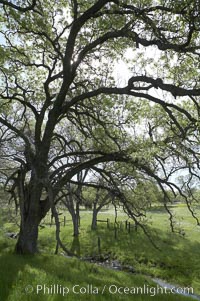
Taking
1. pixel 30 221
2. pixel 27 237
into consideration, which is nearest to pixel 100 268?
pixel 27 237

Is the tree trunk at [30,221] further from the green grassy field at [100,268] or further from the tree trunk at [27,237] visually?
the green grassy field at [100,268]

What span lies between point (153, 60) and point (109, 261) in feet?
61.3

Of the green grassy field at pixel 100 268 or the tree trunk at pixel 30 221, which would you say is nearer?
the green grassy field at pixel 100 268

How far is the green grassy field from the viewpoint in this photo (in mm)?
7714

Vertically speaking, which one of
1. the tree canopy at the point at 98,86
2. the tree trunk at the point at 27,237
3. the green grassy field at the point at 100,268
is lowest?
the green grassy field at the point at 100,268

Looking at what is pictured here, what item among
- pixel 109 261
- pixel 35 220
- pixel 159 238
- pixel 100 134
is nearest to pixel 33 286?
pixel 35 220

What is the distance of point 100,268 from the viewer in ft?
54.5

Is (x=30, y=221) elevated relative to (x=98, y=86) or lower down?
lower down

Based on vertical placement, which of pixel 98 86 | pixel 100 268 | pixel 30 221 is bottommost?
pixel 100 268

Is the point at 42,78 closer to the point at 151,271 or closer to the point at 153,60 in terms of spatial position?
the point at 153,60

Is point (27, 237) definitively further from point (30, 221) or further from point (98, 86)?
point (98, 86)

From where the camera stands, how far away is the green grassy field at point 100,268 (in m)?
7.71

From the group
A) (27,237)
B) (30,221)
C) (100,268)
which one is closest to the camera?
(30,221)

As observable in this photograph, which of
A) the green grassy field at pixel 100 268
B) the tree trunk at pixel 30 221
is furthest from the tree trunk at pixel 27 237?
the green grassy field at pixel 100 268
